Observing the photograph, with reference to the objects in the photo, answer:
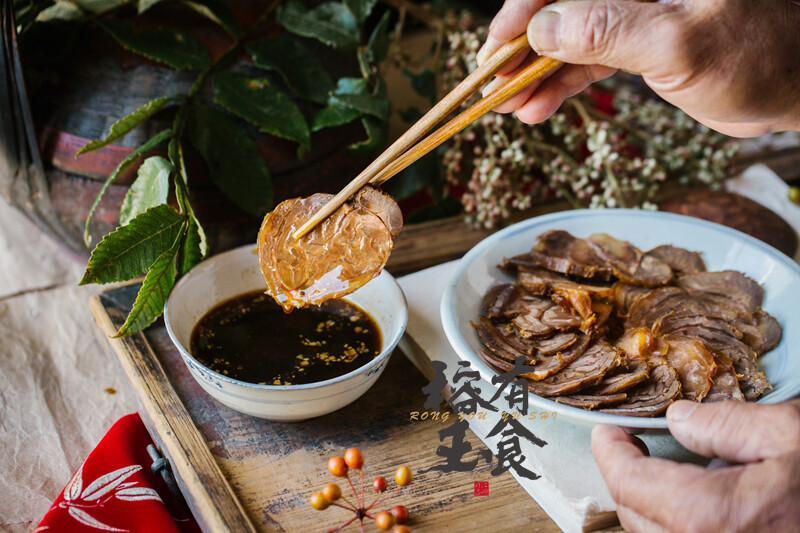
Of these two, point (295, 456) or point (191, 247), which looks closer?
point (295, 456)

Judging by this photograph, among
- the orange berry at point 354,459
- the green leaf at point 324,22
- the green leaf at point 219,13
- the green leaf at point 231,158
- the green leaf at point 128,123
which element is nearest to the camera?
the orange berry at point 354,459

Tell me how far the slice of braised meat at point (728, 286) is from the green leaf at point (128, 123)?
159cm

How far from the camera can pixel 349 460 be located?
1.46 metres

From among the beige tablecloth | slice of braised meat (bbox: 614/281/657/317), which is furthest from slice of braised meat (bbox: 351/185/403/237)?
the beige tablecloth

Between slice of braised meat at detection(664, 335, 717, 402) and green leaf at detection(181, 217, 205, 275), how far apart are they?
4.04 ft

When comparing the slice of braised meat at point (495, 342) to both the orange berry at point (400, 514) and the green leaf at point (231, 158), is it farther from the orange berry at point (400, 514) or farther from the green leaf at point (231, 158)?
the green leaf at point (231, 158)

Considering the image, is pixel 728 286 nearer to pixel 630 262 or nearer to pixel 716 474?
pixel 630 262

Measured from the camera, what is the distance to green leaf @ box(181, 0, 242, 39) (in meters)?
2.15

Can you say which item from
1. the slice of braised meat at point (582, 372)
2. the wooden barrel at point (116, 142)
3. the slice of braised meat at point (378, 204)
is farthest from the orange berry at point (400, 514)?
the wooden barrel at point (116, 142)

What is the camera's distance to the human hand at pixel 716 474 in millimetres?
1095

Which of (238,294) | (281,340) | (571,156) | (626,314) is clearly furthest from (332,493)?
(571,156)

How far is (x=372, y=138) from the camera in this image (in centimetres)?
224

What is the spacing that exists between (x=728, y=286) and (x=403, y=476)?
3.50ft

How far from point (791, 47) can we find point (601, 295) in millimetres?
699
